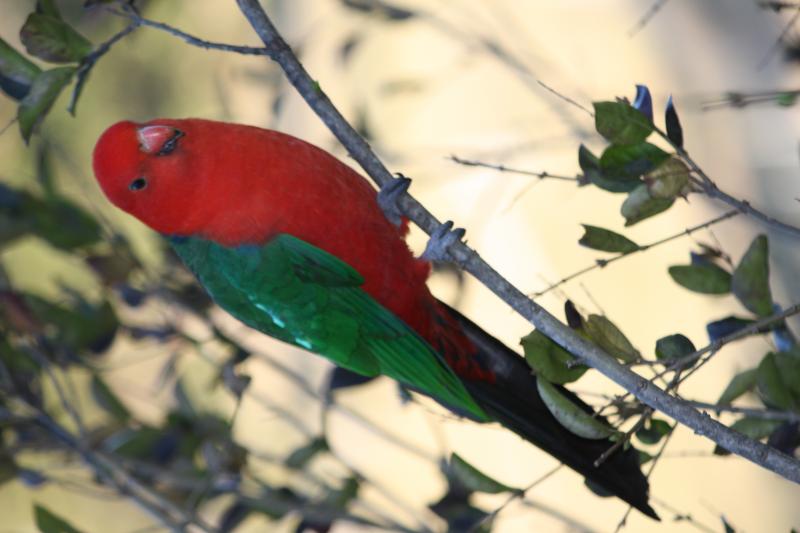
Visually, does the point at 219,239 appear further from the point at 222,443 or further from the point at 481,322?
the point at 481,322

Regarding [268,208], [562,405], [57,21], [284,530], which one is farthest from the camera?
[284,530]

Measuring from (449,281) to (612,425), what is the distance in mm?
722

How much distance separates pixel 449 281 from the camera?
1.64m

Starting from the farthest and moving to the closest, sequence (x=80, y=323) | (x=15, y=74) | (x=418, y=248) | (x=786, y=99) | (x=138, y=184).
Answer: (x=418, y=248), (x=80, y=323), (x=138, y=184), (x=15, y=74), (x=786, y=99)

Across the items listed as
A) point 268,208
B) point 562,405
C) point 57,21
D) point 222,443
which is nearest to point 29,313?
point 222,443

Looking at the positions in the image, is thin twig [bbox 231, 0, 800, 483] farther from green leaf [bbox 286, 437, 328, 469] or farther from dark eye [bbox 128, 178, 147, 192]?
green leaf [bbox 286, 437, 328, 469]

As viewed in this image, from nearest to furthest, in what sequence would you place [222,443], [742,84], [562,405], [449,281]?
[562,405], [222,443], [449,281], [742,84]

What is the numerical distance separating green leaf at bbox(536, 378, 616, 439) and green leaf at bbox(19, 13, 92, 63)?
63cm

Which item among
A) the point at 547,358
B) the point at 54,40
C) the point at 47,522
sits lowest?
the point at 47,522

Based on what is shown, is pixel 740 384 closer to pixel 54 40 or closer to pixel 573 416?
pixel 573 416

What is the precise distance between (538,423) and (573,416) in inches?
10.1

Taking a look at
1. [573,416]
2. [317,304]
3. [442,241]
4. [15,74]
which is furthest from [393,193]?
[15,74]

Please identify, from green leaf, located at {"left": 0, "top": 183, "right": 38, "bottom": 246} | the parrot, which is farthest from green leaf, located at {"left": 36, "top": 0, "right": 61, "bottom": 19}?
green leaf, located at {"left": 0, "top": 183, "right": 38, "bottom": 246}

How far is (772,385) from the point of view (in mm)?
929
